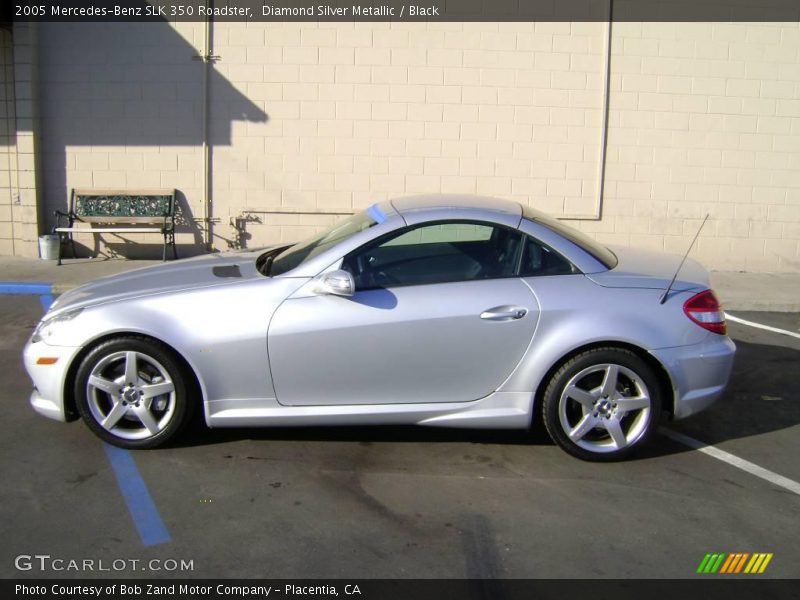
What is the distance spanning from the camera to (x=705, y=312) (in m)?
4.80

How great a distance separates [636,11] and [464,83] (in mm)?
2552

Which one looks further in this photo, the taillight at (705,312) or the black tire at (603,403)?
the taillight at (705,312)

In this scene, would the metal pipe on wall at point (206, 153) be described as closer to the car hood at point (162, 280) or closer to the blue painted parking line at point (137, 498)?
the car hood at point (162, 280)

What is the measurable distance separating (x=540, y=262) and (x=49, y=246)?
8.68m

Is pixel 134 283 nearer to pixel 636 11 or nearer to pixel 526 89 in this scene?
pixel 526 89

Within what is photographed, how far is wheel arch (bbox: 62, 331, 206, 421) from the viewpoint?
4629mm

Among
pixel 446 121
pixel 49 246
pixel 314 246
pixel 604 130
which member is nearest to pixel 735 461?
pixel 314 246

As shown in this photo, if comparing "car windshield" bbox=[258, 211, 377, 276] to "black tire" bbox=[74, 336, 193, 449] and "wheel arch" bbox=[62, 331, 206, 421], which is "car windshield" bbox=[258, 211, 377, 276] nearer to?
"wheel arch" bbox=[62, 331, 206, 421]

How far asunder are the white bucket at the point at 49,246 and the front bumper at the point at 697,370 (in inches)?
362

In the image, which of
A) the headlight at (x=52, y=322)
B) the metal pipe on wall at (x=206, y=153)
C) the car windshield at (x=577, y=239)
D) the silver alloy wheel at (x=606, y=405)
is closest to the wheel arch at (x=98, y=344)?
the headlight at (x=52, y=322)

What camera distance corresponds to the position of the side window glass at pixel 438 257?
4.74 meters

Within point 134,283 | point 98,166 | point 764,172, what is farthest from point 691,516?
point 98,166

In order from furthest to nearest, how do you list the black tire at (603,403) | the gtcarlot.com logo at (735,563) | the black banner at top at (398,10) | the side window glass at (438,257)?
the black banner at top at (398,10)
the side window glass at (438,257)
the black tire at (603,403)
the gtcarlot.com logo at (735,563)
